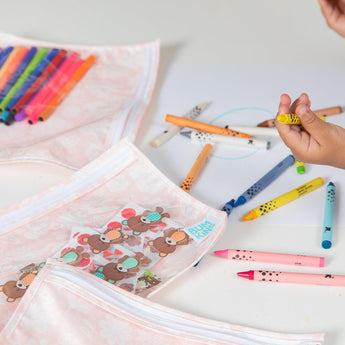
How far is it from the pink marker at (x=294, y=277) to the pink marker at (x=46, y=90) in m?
0.44

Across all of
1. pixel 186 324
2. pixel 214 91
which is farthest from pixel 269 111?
pixel 186 324

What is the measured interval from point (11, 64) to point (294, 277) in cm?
62

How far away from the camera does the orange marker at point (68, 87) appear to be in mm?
855

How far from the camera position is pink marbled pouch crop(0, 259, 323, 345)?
19.7 inches

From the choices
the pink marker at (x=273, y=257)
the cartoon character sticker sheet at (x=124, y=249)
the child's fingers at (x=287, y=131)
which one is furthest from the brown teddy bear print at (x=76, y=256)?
the child's fingers at (x=287, y=131)

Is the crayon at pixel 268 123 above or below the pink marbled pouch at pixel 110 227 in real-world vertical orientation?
above

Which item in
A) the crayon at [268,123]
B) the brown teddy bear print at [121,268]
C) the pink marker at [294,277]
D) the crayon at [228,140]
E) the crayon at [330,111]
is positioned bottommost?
the brown teddy bear print at [121,268]

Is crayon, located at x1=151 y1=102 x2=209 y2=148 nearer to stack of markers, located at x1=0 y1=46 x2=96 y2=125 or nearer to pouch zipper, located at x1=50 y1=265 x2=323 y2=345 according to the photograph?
stack of markers, located at x1=0 y1=46 x2=96 y2=125

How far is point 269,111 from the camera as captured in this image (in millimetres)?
852

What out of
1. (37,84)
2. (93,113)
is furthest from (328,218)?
(37,84)

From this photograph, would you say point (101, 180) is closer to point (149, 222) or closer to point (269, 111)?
point (149, 222)

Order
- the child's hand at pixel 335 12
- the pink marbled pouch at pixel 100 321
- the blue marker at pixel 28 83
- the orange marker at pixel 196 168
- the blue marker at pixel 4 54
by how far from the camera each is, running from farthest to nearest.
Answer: the blue marker at pixel 4 54, the blue marker at pixel 28 83, the orange marker at pixel 196 168, the child's hand at pixel 335 12, the pink marbled pouch at pixel 100 321

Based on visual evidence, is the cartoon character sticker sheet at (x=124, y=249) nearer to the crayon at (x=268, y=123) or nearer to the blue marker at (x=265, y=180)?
the blue marker at (x=265, y=180)

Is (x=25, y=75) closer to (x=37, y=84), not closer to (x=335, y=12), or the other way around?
(x=37, y=84)
